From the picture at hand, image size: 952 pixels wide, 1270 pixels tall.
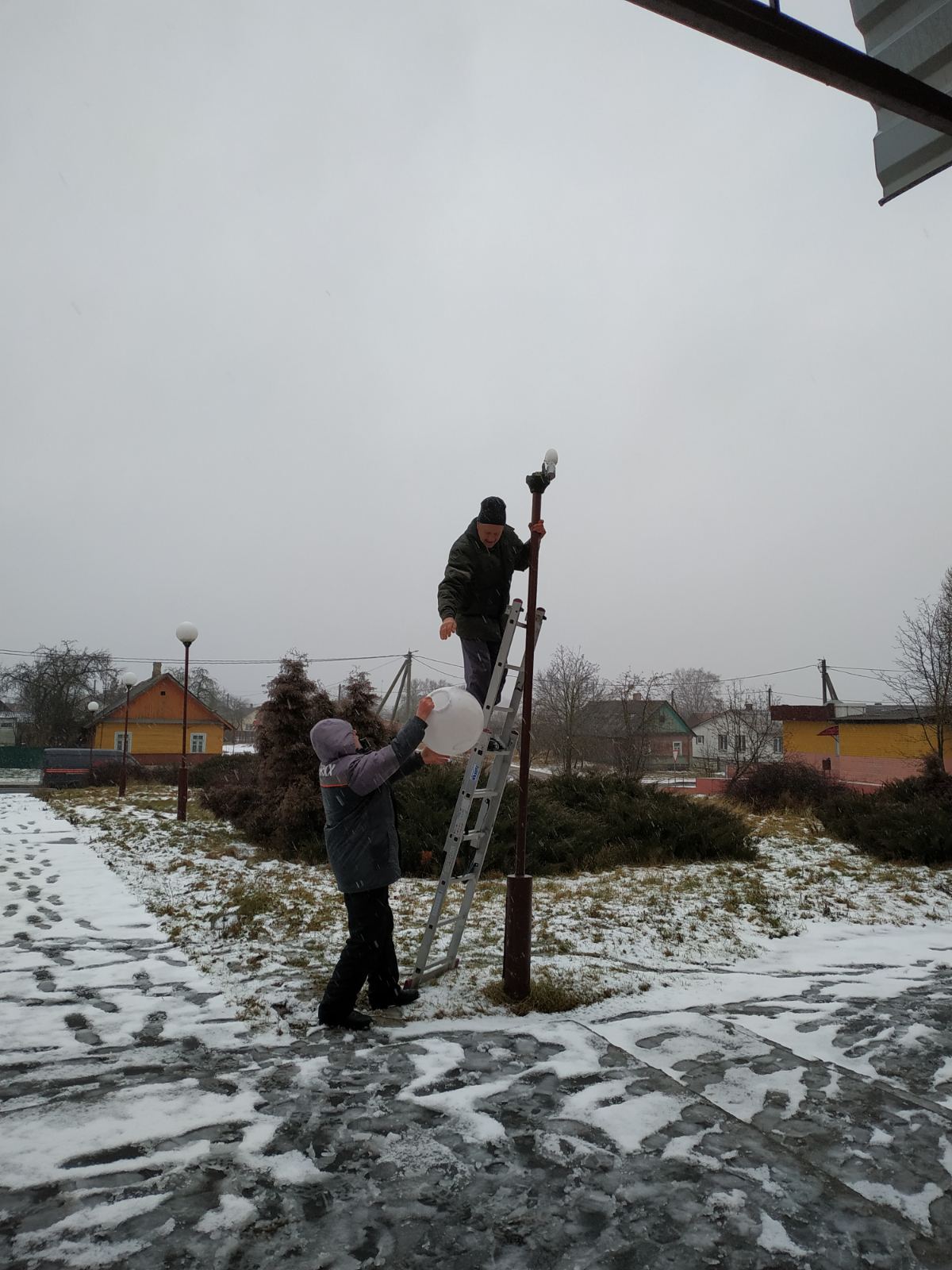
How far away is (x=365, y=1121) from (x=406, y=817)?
7242 mm

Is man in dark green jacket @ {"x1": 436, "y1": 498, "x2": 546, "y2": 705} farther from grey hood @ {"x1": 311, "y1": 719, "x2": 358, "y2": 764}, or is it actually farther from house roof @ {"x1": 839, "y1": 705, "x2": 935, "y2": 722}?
house roof @ {"x1": 839, "y1": 705, "x2": 935, "y2": 722}

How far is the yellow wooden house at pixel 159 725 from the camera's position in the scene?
43688 millimetres

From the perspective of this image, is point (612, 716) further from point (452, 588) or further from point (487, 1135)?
point (487, 1135)

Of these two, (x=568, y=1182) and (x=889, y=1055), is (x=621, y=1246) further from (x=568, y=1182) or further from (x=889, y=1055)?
(x=889, y=1055)

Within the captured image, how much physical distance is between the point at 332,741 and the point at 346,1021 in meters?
1.65

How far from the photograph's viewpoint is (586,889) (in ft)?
28.1

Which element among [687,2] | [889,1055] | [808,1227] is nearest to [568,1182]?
[808,1227]

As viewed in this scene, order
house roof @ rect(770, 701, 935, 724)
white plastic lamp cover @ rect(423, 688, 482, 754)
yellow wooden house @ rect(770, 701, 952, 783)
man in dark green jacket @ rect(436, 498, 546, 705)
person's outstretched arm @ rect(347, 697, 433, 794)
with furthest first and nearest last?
1. house roof @ rect(770, 701, 935, 724)
2. yellow wooden house @ rect(770, 701, 952, 783)
3. man in dark green jacket @ rect(436, 498, 546, 705)
4. white plastic lamp cover @ rect(423, 688, 482, 754)
5. person's outstretched arm @ rect(347, 697, 433, 794)

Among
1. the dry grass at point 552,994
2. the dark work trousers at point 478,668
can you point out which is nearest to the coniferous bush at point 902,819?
the dry grass at point 552,994

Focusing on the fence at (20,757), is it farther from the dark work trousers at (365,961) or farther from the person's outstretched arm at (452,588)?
the person's outstretched arm at (452,588)

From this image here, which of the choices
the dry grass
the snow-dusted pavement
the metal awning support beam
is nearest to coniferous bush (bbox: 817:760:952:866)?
the snow-dusted pavement

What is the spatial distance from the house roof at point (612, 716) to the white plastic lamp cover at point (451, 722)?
19.9 metres

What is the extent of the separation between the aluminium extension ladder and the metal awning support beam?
3165 millimetres

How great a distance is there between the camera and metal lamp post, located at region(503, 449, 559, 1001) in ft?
16.2
